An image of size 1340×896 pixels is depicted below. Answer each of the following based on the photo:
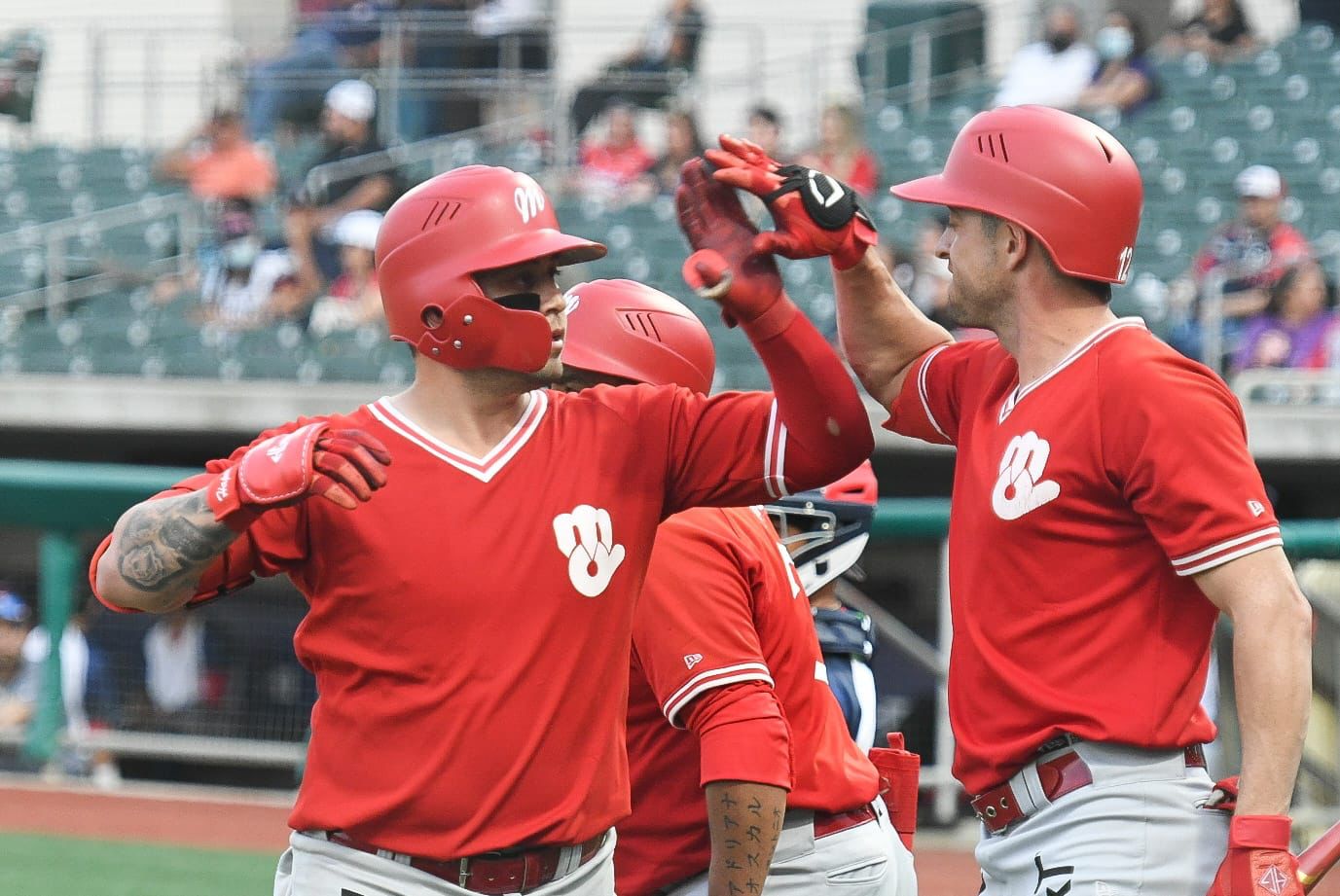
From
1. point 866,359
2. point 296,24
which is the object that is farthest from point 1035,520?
point 296,24

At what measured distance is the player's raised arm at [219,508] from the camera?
2656 millimetres

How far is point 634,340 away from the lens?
12.0 feet

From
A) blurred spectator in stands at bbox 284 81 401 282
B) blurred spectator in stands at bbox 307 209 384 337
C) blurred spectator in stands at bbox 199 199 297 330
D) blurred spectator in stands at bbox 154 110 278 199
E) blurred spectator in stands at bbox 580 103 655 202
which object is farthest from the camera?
blurred spectator in stands at bbox 154 110 278 199

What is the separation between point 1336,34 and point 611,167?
5.08 metres

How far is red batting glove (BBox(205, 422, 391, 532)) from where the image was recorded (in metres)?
2.65

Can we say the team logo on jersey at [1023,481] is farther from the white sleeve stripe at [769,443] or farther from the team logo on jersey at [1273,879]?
the team logo on jersey at [1273,879]

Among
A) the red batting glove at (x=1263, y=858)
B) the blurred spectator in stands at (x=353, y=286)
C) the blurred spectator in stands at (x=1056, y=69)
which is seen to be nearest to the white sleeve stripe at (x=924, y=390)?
the red batting glove at (x=1263, y=858)

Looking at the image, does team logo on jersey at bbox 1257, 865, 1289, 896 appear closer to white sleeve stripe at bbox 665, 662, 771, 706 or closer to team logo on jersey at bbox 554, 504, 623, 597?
white sleeve stripe at bbox 665, 662, 771, 706

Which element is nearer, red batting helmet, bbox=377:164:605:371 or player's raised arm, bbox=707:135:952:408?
player's raised arm, bbox=707:135:952:408

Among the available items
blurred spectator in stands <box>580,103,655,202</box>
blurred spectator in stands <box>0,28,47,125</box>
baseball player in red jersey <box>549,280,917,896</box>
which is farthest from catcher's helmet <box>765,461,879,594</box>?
blurred spectator in stands <box>0,28,47,125</box>

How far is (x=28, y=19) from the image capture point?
747 inches

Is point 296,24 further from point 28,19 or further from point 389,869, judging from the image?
point 389,869

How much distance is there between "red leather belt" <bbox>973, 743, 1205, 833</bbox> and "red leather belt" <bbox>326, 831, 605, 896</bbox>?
0.74 m

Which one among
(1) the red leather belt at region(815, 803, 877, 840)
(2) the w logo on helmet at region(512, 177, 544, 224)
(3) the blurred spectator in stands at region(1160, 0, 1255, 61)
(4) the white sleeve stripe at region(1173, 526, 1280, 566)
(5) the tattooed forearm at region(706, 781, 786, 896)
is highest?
(3) the blurred spectator in stands at region(1160, 0, 1255, 61)
